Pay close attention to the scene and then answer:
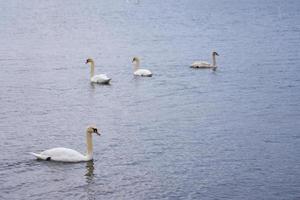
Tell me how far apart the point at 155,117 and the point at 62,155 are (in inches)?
288

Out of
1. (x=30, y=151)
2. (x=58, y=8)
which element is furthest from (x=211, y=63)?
(x=58, y=8)

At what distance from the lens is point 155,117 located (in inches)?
1190

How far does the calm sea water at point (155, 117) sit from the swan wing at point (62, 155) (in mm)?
272

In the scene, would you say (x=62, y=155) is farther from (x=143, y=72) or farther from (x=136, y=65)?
(x=136, y=65)

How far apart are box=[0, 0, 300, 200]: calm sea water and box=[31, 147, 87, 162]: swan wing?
27 centimetres

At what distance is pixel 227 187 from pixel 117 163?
3.91 meters

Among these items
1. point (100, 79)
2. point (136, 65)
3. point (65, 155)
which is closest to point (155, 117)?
point (65, 155)

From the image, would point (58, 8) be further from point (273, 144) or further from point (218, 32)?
point (273, 144)

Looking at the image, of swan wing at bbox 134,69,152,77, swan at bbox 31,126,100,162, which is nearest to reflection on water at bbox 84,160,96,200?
swan at bbox 31,126,100,162

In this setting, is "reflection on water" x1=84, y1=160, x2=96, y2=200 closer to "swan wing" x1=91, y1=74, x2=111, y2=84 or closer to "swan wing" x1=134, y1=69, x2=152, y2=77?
"swan wing" x1=91, y1=74, x2=111, y2=84

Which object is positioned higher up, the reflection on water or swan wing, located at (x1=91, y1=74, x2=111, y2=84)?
swan wing, located at (x1=91, y1=74, x2=111, y2=84)

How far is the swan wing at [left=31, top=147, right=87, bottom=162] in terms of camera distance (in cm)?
2362

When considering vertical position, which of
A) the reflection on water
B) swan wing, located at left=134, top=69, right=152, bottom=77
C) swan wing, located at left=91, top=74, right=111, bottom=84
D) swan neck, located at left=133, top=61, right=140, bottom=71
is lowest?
the reflection on water

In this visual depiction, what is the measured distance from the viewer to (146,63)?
46.3m
